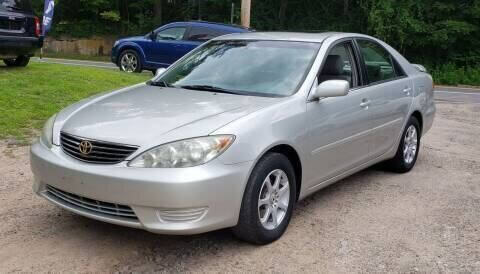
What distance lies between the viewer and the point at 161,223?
3.48m

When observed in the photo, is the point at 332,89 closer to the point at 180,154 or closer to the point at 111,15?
the point at 180,154

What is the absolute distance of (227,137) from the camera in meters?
3.59

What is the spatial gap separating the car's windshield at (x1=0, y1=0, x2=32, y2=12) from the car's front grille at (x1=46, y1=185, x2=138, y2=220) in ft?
22.5

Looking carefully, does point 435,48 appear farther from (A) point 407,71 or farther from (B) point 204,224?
(B) point 204,224

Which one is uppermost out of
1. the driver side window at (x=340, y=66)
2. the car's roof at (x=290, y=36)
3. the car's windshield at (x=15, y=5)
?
the car's windshield at (x=15, y=5)

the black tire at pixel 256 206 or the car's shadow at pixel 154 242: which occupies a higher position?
the black tire at pixel 256 206

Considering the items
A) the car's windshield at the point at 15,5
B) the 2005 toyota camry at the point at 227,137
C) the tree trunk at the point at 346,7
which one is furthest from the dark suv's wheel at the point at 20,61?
the tree trunk at the point at 346,7

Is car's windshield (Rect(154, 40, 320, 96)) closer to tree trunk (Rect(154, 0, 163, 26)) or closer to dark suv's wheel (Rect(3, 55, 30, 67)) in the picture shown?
dark suv's wheel (Rect(3, 55, 30, 67))

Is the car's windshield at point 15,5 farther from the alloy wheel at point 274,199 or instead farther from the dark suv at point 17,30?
the alloy wheel at point 274,199

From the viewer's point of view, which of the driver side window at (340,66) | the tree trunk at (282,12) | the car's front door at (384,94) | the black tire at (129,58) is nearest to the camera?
the driver side window at (340,66)

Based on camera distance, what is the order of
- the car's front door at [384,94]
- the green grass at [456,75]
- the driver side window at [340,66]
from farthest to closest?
the green grass at [456,75]
the car's front door at [384,94]
the driver side window at [340,66]

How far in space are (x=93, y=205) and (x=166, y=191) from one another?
0.61 meters

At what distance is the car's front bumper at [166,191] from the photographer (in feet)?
11.1

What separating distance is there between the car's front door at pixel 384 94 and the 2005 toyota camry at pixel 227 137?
21 millimetres
